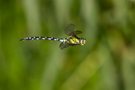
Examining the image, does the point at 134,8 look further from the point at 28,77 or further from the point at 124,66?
the point at 28,77

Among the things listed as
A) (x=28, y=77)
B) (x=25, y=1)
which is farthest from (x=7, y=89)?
(x=25, y=1)

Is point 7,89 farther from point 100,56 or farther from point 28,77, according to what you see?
point 100,56

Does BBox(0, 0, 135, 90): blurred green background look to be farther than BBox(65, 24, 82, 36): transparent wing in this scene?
Yes

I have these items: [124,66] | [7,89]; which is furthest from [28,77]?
[124,66]

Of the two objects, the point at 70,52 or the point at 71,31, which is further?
the point at 70,52

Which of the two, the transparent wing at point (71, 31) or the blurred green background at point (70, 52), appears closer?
the transparent wing at point (71, 31)

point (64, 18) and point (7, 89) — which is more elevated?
point (64, 18)
